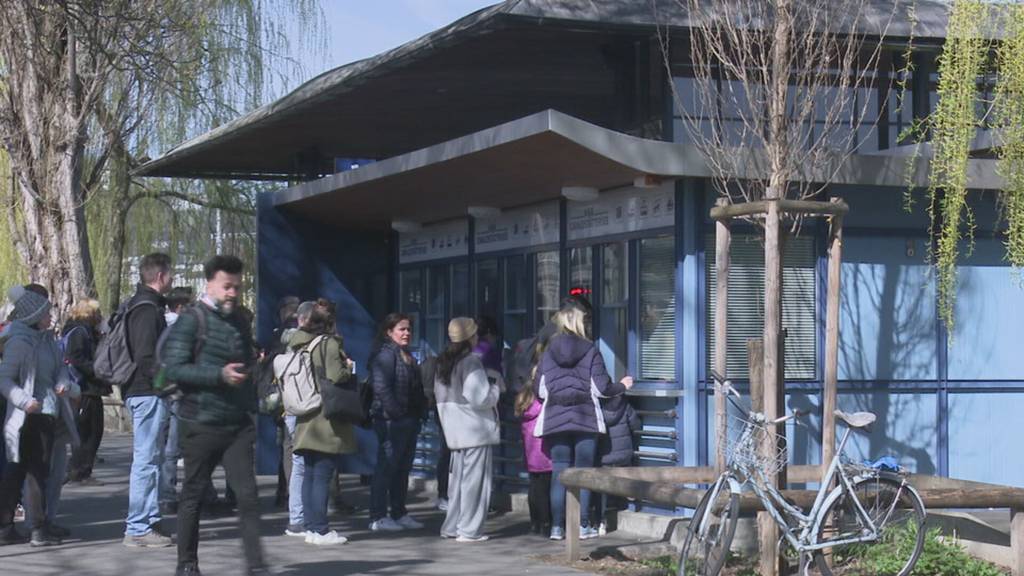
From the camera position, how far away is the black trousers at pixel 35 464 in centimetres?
1205

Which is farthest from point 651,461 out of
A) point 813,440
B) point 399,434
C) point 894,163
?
point 894,163

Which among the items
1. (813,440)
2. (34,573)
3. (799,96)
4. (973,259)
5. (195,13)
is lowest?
(34,573)

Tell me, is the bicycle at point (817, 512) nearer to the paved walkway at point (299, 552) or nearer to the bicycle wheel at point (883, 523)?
the bicycle wheel at point (883, 523)

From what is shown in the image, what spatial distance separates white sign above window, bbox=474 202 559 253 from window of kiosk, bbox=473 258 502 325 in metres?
0.15

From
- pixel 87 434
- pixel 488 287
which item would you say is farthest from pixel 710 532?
pixel 87 434

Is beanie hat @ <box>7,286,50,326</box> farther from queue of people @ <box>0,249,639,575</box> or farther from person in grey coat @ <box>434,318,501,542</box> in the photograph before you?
person in grey coat @ <box>434,318,501,542</box>

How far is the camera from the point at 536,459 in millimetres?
13164

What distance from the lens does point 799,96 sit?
11.0 metres

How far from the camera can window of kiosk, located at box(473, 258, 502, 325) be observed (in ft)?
53.6

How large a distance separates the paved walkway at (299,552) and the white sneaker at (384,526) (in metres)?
0.10

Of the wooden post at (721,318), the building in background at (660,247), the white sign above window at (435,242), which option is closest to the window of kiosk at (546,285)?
the building in background at (660,247)

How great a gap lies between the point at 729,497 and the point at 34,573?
15.1 feet

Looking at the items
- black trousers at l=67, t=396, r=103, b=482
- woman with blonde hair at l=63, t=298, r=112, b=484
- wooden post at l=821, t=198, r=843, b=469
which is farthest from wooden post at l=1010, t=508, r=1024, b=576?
black trousers at l=67, t=396, r=103, b=482

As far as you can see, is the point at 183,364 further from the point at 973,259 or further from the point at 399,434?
the point at 973,259
